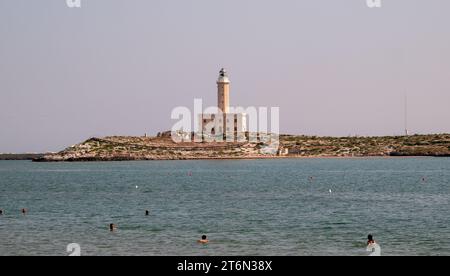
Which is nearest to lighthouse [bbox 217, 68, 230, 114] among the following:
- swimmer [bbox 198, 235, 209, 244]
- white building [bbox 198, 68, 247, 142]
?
white building [bbox 198, 68, 247, 142]

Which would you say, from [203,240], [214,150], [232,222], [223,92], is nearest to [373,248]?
[203,240]

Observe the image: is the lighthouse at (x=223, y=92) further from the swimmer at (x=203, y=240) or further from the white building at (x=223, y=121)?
the swimmer at (x=203, y=240)

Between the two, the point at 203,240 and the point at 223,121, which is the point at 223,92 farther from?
the point at 203,240

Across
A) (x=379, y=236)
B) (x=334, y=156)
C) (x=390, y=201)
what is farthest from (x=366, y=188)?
(x=334, y=156)

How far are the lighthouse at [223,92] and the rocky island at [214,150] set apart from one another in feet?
33.2

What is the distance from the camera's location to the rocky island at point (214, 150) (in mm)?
171375

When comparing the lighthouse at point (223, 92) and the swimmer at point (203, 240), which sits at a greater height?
the lighthouse at point (223, 92)

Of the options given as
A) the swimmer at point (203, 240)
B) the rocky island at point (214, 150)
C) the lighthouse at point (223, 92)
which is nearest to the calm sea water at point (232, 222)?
the swimmer at point (203, 240)

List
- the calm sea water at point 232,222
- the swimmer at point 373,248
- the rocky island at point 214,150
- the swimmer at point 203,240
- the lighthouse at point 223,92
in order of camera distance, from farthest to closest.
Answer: the rocky island at point 214,150, the lighthouse at point 223,92, the swimmer at point 203,240, the calm sea water at point 232,222, the swimmer at point 373,248

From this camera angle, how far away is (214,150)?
169 meters

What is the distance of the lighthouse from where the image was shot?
16412 cm

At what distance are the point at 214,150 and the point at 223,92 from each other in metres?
15.3

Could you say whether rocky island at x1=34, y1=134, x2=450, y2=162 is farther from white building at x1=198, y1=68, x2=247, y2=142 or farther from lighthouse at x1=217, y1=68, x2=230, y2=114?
lighthouse at x1=217, y1=68, x2=230, y2=114
